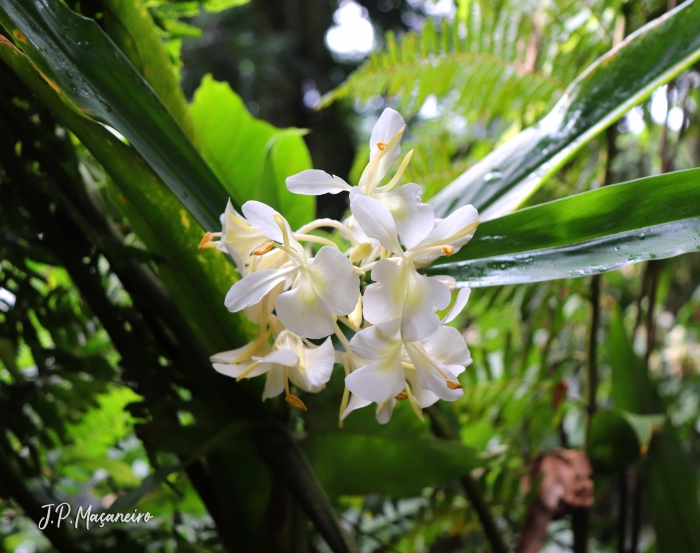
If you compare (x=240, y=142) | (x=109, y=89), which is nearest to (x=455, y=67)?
(x=240, y=142)

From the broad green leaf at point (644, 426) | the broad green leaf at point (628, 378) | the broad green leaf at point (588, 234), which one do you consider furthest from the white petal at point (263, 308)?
the broad green leaf at point (628, 378)

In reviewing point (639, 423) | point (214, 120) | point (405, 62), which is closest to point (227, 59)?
point (405, 62)

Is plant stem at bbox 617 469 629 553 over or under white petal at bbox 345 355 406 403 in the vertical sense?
under

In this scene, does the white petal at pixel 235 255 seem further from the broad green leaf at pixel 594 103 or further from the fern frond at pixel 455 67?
the fern frond at pixel 455 67

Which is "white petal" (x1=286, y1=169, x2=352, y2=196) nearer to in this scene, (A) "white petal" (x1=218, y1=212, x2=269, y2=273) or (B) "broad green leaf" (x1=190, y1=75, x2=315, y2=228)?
(A) "white petal" (x1=218, y1=212, x2=269, y2=273)

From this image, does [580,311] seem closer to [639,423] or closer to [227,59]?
[639,423]

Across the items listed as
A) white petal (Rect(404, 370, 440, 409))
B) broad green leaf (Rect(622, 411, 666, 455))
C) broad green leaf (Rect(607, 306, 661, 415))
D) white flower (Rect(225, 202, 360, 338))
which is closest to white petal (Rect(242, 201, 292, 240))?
white flower (Rect(225, 202, 360, 338))
